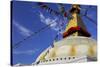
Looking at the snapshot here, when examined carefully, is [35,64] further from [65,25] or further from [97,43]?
[97,43]

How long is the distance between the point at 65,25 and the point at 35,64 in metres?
0.52

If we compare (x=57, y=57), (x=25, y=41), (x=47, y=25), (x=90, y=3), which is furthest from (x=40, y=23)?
(x=90, y=3)

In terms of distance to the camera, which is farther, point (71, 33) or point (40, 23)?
point (71, 33)

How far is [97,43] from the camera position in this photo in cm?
258

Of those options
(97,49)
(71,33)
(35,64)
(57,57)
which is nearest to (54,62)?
(57,57)

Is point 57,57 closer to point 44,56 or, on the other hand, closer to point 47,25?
point 44,56

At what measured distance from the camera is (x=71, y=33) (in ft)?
8.08

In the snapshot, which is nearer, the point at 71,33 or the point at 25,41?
the point at 25,41

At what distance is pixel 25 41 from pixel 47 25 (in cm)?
29

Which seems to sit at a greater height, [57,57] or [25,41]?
[25,41]
